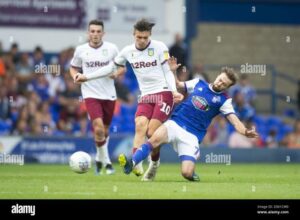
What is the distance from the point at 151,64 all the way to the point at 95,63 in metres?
2.00

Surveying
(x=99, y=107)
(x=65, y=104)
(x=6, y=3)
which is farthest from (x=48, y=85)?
(x=99, y=107)

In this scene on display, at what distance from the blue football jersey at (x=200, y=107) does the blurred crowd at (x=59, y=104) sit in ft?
25.2

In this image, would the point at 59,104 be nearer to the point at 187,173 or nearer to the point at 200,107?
the point at 200,107

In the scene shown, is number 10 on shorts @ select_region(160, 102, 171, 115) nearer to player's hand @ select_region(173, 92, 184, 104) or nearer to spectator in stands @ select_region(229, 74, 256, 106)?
player's hand @ select_region(173, 92, 184, 104)

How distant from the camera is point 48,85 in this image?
84.7 feet

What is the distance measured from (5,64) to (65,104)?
6.25ft

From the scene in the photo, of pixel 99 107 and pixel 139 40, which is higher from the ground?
pixel 139 40

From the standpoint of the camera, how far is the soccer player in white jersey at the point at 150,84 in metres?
16.8

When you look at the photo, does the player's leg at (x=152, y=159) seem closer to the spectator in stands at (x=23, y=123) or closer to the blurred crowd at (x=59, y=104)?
the blurred crowd at (x=59, y=104)

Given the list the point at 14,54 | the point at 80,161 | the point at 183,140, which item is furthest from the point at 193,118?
the point at 14,54

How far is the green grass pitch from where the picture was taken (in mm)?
14182

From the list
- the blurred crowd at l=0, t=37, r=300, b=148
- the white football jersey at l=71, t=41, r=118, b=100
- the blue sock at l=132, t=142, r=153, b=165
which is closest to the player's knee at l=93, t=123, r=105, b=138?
the white football jersey at l=71, t=41, r=118, b=100
